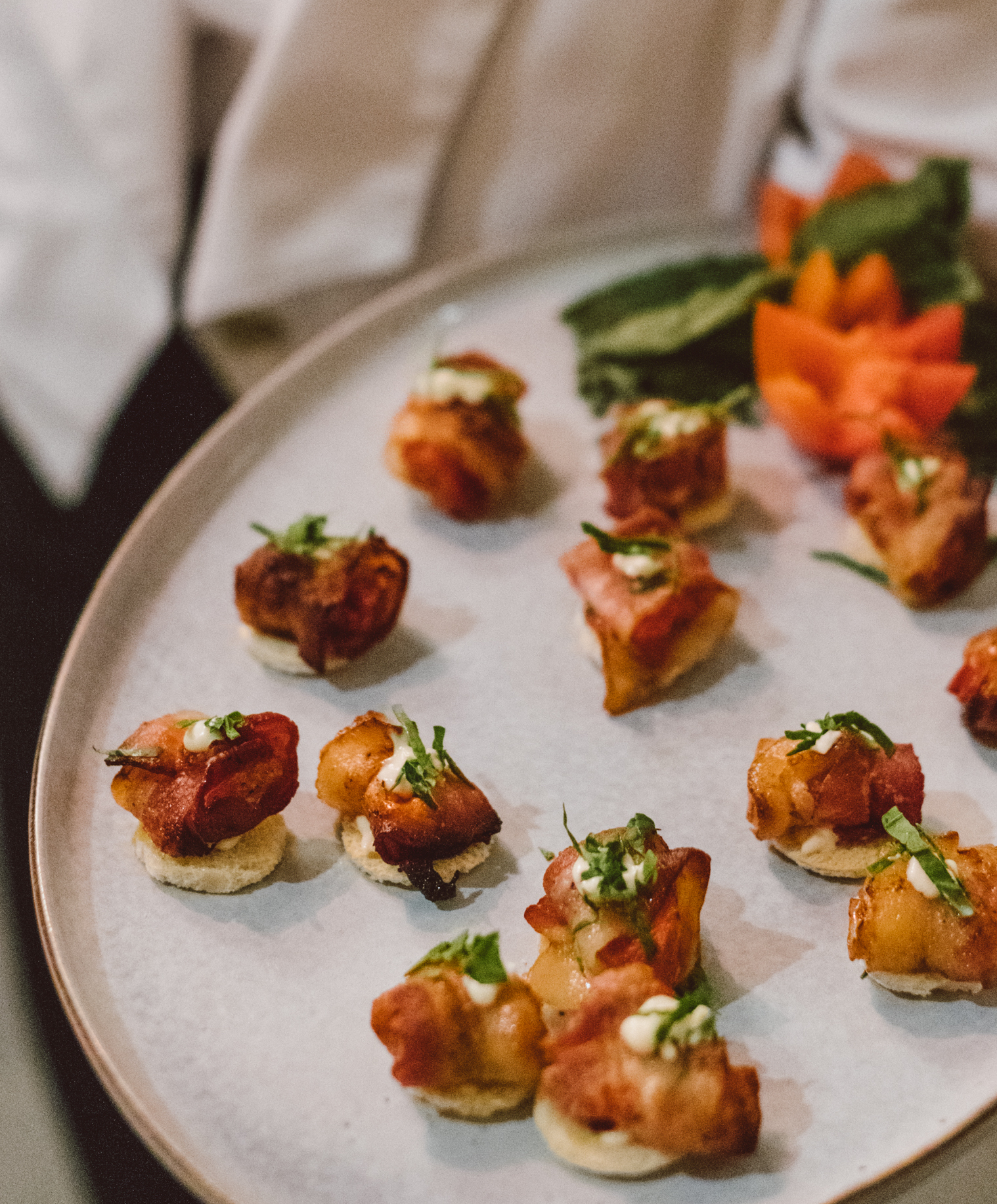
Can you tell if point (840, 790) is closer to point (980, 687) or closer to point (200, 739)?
point (980, 687)

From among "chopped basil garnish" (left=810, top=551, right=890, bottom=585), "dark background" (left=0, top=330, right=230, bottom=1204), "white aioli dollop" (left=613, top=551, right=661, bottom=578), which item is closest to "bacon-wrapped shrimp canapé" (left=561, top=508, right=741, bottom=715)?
"white aioli dollop" (left=613, top=551, right=661, bottom=578)

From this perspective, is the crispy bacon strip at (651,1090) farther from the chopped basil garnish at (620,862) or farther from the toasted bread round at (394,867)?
the toasted bread round at (394,867)

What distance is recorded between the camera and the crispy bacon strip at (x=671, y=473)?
5.84ft

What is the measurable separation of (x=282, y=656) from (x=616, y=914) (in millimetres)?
632

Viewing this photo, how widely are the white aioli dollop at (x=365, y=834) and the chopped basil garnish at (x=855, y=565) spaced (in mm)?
855

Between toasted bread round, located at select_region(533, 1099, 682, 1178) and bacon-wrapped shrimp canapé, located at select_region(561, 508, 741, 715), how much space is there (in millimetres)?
599

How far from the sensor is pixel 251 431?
199cm

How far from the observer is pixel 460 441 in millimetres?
1815

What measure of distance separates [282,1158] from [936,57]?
2.20 metres

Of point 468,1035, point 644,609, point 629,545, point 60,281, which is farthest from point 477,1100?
point 60,281

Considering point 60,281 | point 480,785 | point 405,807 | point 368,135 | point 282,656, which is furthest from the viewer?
point 60,281

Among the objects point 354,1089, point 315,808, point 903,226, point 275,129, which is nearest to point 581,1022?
point 354,1089

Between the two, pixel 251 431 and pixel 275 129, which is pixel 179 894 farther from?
pixel 275 129

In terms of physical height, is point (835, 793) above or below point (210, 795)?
below
